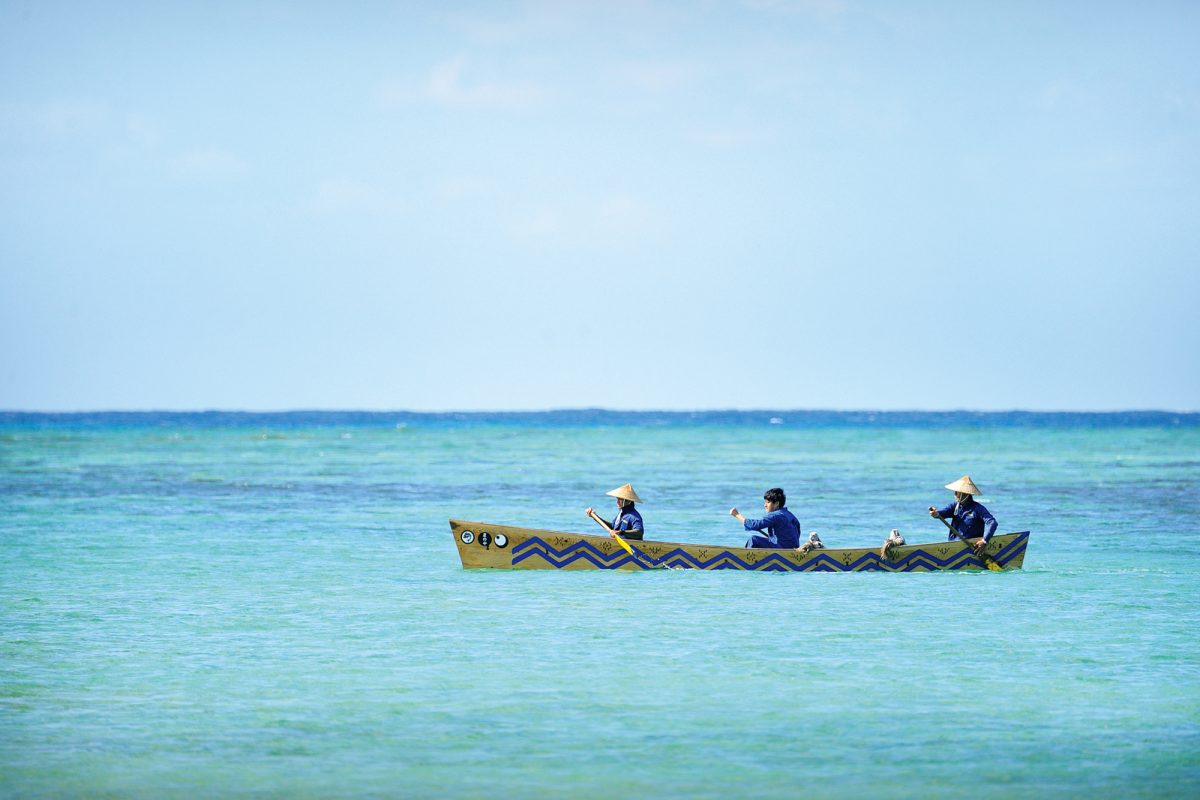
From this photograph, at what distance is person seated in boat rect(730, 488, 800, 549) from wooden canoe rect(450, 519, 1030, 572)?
8.3 inches

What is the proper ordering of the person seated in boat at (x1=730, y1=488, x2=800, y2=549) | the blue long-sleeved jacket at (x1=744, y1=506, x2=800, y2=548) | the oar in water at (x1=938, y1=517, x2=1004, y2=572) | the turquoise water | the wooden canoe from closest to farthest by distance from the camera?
the turquoise water
the person seated in boat at (x1=730, y1=488, x2=800, y2=549)
the blue long-sleeved jacket at (x1=744, y1=506, x2=800, y2=548)
the wooden canoe
the oar in water at (x1=938, y1=517, x2=1004, y2=572)

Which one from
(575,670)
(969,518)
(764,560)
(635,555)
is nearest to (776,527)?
(764,560)

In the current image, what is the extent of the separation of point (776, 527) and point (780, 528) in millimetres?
54

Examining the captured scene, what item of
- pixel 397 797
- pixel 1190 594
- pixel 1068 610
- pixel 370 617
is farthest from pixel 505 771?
pixel 1190 594

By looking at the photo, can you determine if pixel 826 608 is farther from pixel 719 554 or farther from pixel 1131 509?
pixel 1131 509

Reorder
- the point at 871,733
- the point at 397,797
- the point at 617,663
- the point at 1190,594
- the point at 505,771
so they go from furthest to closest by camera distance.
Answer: the point at 1190,594 → the point at 617,663 → the point at 871,733 → the point at 505,771 → the point at 397,797

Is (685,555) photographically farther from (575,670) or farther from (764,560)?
(575,670)

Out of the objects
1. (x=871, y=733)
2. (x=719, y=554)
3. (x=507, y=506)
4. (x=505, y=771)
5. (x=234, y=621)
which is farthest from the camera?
(x=507, y=506)

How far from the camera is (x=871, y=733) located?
1020 centimetres

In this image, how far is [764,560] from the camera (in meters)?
18.5

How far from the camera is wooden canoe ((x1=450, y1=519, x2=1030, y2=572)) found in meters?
18.5

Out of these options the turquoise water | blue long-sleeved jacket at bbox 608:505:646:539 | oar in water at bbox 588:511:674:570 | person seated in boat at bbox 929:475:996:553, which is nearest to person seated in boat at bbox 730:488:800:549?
the turquoise water

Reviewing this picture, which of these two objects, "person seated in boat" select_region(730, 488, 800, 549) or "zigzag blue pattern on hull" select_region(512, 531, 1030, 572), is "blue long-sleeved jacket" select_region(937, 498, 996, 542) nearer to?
"zigzag blue pattern on hull" select_region(512, 531, 1030, 572)

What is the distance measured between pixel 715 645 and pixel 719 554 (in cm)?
478
